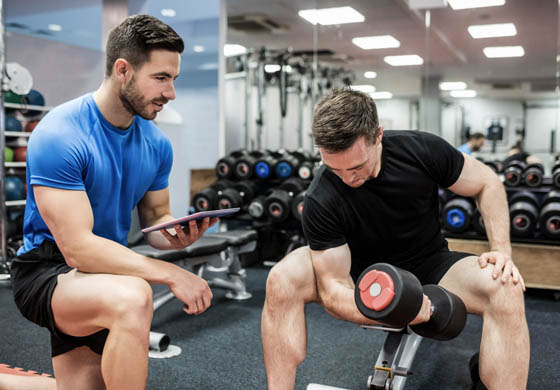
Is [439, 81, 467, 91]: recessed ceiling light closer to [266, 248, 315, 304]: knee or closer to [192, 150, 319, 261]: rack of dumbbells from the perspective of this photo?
[192, 150, 319, 261]: rack of dumbbells

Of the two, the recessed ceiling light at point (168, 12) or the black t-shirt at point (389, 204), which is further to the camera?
the recessed ceiling light at point (168, 12)

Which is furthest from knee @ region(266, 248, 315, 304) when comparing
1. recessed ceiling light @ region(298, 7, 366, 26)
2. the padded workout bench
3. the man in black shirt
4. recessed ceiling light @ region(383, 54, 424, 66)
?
recessed ceiling light @ region(298, 7, 366, 26)

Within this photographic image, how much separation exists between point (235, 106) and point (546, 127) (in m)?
3.16

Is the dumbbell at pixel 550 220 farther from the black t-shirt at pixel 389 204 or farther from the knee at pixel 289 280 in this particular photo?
the knee at pixel 289 280

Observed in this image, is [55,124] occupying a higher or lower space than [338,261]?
higher

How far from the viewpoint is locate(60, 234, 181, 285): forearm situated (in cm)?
129

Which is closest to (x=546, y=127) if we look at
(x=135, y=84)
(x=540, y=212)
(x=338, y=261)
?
(x=540, y=212)

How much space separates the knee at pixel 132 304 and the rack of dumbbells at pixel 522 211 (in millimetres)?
2960

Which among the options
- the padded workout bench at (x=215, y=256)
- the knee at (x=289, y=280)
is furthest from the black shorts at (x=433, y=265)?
the padded workout bench at (x=215, y=256)

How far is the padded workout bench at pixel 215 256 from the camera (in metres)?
2.96

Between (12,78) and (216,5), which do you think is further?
(216,5)

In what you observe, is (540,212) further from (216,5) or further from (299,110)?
(216,5)

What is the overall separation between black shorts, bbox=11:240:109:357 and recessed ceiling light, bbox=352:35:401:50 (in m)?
4.56

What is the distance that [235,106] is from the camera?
5758 millimetres
